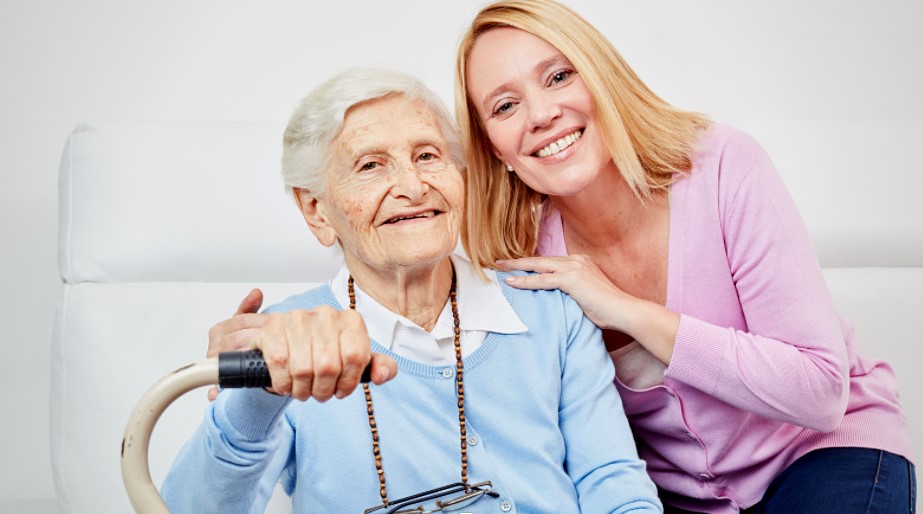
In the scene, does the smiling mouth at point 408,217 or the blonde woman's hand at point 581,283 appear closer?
the smiling mouth at point 408,217

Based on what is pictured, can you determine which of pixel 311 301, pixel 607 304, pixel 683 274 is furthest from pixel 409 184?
pixel 683 274

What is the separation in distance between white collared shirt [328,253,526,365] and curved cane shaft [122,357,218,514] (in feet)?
2.13

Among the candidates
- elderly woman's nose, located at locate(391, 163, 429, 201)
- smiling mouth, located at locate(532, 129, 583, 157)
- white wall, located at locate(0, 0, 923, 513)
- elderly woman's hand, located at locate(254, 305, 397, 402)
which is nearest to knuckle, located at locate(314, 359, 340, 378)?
elderly woman's hand, located at locate(254, 305, 397, 402)

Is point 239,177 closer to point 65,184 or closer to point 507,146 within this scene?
point 65,184

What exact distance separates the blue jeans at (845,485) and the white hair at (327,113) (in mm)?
884

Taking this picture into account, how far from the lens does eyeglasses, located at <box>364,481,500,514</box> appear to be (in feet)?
5.06

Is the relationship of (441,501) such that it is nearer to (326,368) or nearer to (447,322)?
(447,322)

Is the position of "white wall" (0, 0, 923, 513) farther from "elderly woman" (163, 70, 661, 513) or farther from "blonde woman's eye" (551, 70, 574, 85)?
"elderly woman" (163, 70, 661, 513)

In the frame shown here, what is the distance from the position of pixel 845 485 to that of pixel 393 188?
3.21 ft

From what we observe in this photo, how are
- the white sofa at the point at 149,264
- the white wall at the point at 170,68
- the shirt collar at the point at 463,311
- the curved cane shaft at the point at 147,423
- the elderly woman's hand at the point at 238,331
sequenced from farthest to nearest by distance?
the white wall at the point at 170,68 → the white sofa at the point at 149,264 → the shirt collar at the point at 463,311 → the elderly woman's hand at the point at 238,331 → the curved cane shaft at the point at 147,423

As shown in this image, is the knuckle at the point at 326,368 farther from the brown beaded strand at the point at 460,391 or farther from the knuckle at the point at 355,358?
the brown beaded strand at the point at 460,391

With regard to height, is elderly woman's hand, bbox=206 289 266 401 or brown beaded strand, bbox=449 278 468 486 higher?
elderly woman's hand, bbox=206 289 266 401

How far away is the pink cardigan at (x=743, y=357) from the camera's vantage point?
1.71 m

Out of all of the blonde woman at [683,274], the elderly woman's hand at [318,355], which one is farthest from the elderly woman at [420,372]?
the elderly woman's hand at [318,355]
